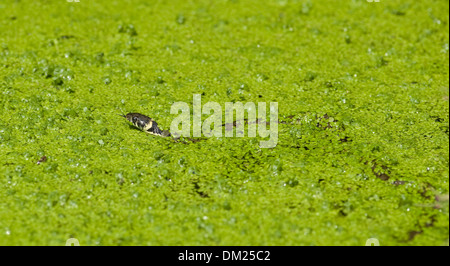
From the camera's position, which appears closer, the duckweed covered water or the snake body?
the duckweed covered water

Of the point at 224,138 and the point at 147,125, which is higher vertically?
the point at 147,125

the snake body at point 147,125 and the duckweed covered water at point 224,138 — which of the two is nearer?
the duckweed covered water at point 224,138

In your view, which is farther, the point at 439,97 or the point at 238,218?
the point at 439,97

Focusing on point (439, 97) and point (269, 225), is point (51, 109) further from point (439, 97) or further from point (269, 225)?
point (439, 97)
